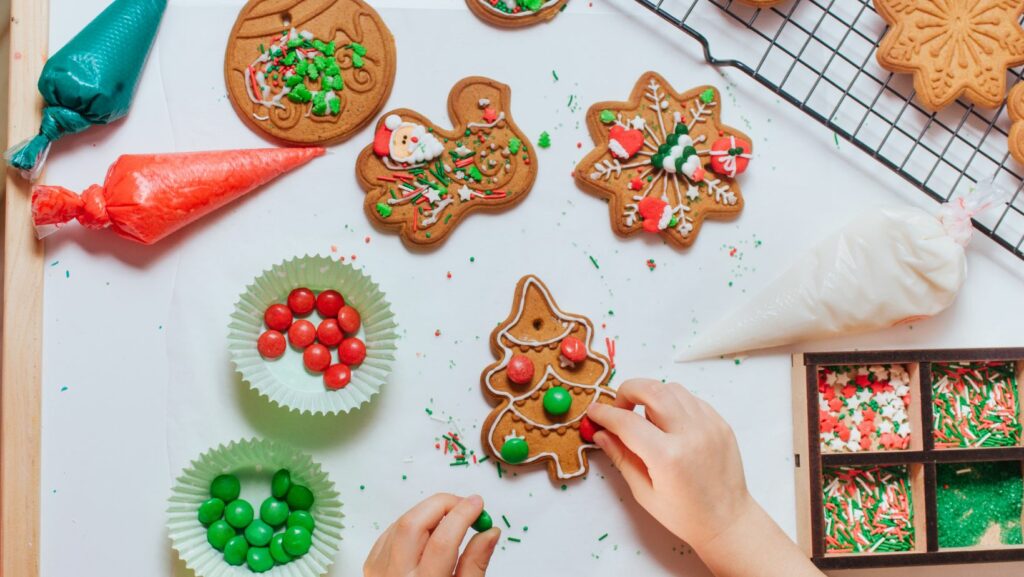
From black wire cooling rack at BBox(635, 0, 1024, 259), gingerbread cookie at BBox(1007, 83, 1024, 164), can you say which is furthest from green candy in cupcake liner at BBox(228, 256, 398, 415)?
gingerbread cookie at BBox(1007, 83, 1024, 164)

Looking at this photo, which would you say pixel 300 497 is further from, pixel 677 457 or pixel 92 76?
pixel 92 76

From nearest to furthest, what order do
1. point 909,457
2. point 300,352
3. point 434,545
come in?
1. point 434,545
2. point 300,352
3. point 909,457

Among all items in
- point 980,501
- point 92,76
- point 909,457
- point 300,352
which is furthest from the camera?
point 980,501

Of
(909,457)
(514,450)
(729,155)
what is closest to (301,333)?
(514,450)

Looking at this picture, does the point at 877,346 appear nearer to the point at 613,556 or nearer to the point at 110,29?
the point at 613,556

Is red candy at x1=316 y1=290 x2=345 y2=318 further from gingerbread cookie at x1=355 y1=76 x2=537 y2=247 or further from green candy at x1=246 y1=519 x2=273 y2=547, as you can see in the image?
green candy at x1=246 y1=519 x2=273 y2=547

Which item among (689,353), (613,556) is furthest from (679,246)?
(613,556)

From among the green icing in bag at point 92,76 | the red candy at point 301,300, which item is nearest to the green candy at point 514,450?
the red candy at point 301,300
